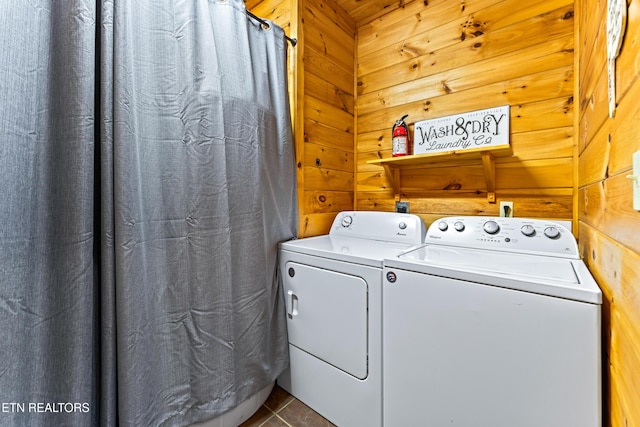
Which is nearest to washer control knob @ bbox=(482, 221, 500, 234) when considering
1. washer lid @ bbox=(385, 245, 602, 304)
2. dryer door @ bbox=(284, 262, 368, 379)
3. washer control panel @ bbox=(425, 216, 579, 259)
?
washer control panel @ bbox=(425, 216, 579, 259)

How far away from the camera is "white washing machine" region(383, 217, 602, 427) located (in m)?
0.76

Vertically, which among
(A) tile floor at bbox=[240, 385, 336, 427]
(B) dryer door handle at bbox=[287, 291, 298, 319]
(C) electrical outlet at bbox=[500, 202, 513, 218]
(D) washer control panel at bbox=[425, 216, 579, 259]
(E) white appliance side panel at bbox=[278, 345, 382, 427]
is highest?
(C) electrical outlet at bbox=[500, 202, 513, 218]

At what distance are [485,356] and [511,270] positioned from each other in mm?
295

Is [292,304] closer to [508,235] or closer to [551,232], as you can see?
[508,235]

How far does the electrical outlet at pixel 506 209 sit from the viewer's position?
1562 mm

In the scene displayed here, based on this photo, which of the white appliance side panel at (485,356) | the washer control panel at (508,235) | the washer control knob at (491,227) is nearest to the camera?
the white appliance side panel at (485,356)

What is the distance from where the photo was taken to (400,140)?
182 cm

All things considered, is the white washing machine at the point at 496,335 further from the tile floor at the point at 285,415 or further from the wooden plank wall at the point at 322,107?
the wooden plank wall at the point at 322,107

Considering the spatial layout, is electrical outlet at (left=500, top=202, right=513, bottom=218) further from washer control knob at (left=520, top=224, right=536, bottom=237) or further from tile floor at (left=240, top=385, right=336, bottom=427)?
tile floor at (left=240, top=385, right=336, bottom=427)

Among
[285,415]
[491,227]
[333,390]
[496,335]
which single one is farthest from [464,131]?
[285,415]

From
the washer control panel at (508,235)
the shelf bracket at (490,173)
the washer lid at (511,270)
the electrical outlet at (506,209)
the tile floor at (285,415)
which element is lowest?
the tile floor at (285,415)

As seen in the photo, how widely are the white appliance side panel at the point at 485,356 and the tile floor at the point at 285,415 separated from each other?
1.48 ft

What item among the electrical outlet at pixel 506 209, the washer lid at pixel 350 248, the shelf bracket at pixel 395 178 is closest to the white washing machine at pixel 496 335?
the washer lid at pixel 350 248

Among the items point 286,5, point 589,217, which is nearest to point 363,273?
point 589,217
